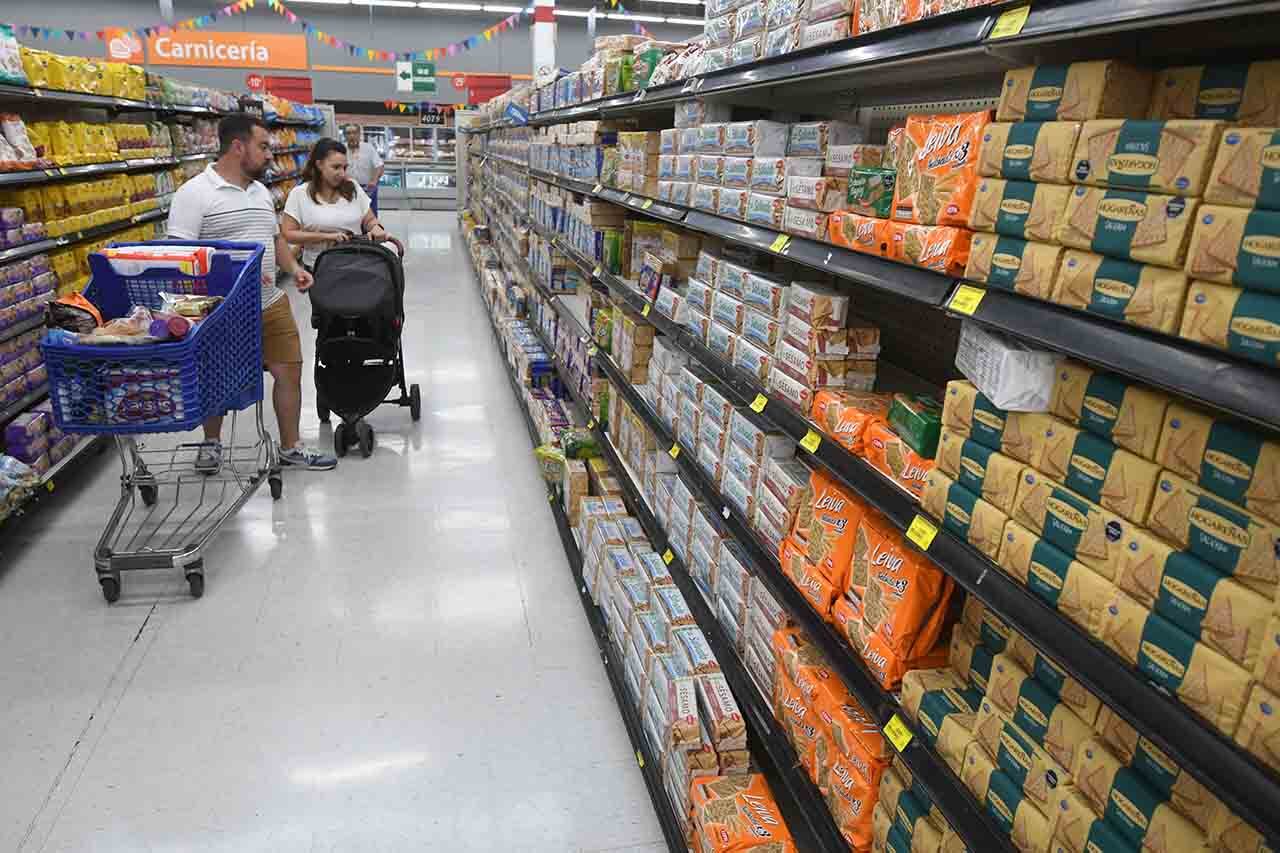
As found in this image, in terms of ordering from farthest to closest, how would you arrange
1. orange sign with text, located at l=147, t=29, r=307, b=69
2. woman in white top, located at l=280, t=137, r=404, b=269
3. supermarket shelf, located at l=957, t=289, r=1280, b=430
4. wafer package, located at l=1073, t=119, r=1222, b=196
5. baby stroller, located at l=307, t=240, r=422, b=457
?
orange sign with text, located at l=147, t=29, r=307, b=69, woman in white top, located at l=280, t=137, r=404, b=269, baby stroller, located at l=307, t=240, r=422, b=457, wafer package, located at l=1073, t=119, r=1222, b=196, supermarket shelf, located at l=957, t=289, r=1280, b=430

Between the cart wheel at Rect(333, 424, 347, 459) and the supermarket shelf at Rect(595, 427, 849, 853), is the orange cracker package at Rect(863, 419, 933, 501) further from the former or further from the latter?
the cart wheel at Rect(333, 424, 347, 459)

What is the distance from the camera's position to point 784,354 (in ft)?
6.57

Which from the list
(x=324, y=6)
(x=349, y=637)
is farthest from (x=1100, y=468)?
(x=324, y=6)

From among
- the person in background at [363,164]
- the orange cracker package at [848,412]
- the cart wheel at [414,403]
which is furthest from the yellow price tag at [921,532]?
the person in background at [363,164]

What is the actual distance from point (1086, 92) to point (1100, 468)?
1.61 ft

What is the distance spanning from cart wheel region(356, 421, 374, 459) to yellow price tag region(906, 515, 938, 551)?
3864mm

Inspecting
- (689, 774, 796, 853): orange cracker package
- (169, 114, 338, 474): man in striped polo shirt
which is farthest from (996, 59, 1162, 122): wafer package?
(169, 114, 338, 474): man in striped polo shirt

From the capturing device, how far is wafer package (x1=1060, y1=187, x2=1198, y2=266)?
954mm

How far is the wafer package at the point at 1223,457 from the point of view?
0.90 meters

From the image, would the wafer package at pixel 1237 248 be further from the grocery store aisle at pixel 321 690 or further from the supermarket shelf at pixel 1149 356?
the grocery store aisle at pixel 321 690

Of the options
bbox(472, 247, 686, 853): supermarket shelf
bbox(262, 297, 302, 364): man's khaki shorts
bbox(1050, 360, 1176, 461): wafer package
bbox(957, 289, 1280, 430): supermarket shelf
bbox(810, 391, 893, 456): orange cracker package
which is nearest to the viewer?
bbox(957, 289, 1280, 430): supermarket shelf

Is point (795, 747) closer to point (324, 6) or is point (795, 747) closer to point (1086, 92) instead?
point (1086, 92)

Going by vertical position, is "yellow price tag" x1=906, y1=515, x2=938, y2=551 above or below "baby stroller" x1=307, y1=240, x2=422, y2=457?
above

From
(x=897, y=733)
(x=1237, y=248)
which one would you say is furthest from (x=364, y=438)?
(x=1237, y=248)
